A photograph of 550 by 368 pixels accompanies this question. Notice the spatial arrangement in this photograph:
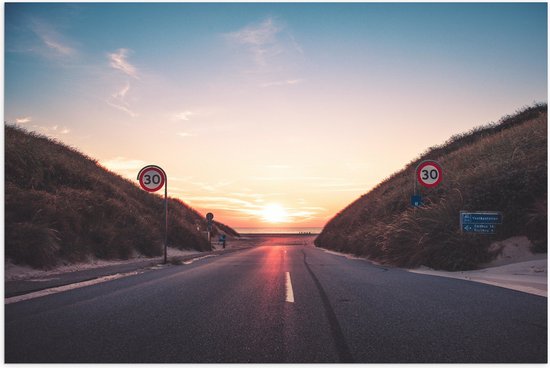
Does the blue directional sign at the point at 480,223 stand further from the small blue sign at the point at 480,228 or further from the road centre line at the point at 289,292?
the road centre line at the point at 289,292

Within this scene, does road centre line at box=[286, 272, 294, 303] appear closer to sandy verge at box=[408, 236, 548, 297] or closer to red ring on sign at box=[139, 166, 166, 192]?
sandy verge at box=[408, 236, 548, 297]

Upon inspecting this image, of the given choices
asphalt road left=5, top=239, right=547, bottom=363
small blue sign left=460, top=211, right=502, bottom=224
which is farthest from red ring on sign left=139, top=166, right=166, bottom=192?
small blue sign left=460, top=211, right=502, bottom=224

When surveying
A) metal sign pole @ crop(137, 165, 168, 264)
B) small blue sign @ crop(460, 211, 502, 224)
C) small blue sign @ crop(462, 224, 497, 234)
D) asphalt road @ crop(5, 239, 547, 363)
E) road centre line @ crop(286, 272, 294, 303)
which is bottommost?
road centre line @ crop(286, 272, 294, 303)

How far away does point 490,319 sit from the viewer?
4246 mm

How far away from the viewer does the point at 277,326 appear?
13.0ft

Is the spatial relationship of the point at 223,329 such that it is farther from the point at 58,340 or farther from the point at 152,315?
the point at 58,340

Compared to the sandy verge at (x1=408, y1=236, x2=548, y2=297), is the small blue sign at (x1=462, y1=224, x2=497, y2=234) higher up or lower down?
higher up

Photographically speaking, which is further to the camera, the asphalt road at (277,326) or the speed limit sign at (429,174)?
the speed limit sign at (429,174)

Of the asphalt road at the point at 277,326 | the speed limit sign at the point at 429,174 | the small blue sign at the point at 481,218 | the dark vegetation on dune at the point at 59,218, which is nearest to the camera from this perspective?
the asphalt road at the point at 277,326

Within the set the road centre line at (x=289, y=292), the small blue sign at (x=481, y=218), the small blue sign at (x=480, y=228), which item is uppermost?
the small blue sign at (x=481, y=218)

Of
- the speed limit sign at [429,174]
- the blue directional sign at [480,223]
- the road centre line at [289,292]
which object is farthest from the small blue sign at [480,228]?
the road centre line at [289,292]

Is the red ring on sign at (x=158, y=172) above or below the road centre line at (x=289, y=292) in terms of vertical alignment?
above

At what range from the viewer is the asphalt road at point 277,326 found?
3.07 metres

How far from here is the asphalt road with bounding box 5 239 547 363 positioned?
10.1 ft
